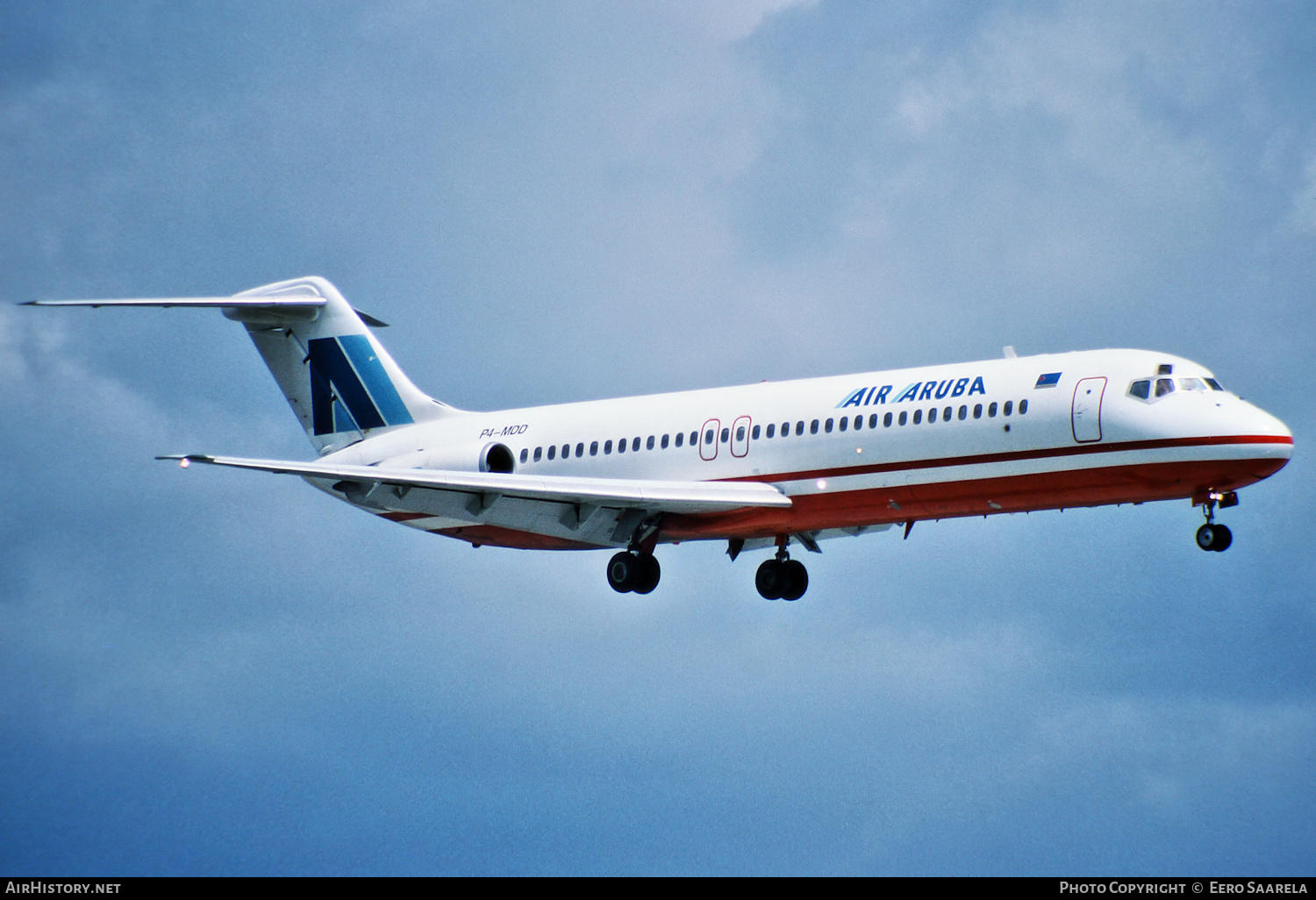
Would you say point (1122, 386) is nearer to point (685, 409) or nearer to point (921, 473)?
point (921, 473)

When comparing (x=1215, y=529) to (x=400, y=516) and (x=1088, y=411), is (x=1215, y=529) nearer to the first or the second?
(x=1088, y=411)

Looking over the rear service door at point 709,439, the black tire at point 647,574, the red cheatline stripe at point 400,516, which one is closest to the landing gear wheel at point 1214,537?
the rear service door at point 709,439

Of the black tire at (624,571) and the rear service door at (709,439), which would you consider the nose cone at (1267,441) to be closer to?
the rear service door at (709,439)

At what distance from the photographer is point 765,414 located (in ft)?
111

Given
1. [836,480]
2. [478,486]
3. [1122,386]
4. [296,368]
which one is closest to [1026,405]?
[1122,386]

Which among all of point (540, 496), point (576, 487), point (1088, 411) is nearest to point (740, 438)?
point (576, 487)

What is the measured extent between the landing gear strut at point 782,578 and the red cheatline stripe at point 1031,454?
4.47 metres

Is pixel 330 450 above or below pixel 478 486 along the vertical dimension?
above

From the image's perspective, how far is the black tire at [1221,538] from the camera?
94.2 ft

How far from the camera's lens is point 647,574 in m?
35.6

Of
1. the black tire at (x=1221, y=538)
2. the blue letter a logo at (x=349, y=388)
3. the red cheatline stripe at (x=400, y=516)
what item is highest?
the blue letter a logo at (x=349, y=388)

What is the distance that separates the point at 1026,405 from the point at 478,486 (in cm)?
1140

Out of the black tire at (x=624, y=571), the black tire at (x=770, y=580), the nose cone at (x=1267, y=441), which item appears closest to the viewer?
the nose cone at (x=1267, y=441)

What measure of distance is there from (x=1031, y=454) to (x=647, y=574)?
923 cm
